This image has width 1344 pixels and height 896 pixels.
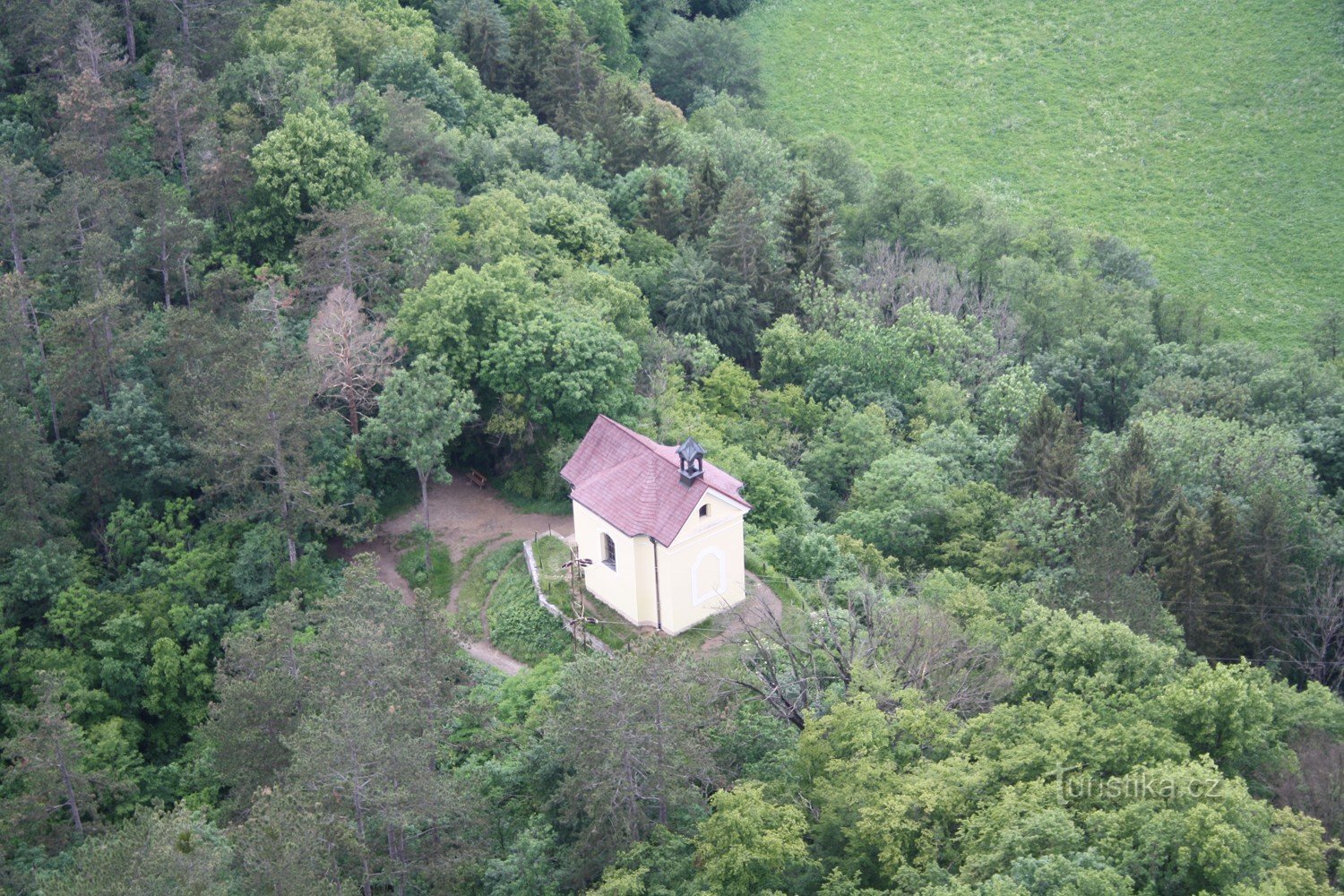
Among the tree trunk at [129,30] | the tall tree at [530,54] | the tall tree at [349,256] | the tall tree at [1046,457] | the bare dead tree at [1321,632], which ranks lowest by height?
the bare dead tree at [1321,632]

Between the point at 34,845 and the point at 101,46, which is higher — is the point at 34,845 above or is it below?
below

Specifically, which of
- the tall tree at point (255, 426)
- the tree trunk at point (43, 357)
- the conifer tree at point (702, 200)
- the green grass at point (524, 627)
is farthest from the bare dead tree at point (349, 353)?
the conifer tree at point (702, 200)

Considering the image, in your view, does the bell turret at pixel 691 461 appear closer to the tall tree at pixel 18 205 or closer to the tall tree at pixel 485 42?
the tall tree at pixel 18 205

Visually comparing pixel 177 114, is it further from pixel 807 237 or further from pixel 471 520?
pixel 807 237

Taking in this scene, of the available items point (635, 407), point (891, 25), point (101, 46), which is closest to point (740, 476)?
point (635, 407)

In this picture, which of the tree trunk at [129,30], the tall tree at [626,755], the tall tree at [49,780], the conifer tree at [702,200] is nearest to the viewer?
the tall tree at [626,755]

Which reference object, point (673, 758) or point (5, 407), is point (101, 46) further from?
point (673, 758)
